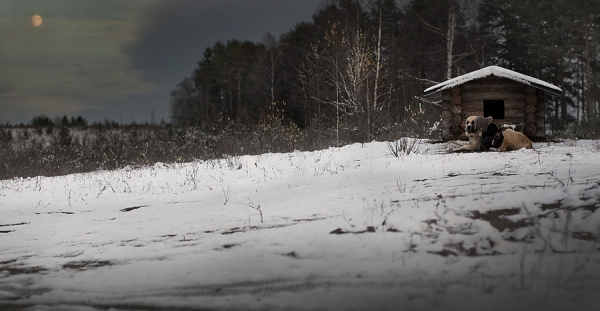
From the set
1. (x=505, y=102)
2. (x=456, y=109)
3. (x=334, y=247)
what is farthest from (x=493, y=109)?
(x=334, y=247)

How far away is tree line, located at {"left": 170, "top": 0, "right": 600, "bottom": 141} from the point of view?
18000 millimetres

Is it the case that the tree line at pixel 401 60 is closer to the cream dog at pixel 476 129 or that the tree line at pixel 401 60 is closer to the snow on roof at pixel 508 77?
the snow on roof at pixel 508 77

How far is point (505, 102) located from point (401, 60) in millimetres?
11300

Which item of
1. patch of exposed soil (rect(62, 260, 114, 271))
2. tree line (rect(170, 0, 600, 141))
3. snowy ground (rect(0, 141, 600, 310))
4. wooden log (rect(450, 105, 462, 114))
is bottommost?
patch of exposed soil (rect(62, 260, 114, 271))

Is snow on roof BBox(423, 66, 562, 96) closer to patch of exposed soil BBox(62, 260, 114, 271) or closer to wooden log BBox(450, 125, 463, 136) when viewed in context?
wooden log BBox(450, 125, 463, 136)

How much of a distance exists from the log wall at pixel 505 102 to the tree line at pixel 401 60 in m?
2.34

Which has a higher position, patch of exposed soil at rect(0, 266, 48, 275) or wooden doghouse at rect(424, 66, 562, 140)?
wooden doghouse at rect(424, 66, 562, 140)

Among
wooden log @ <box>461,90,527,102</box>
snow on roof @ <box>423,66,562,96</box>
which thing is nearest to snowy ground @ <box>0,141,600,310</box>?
snow on roof @ <box>423,66,562,96</box>

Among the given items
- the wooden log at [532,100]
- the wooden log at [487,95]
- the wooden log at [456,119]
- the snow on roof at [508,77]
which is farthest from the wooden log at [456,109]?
the wooden log at [532,100]

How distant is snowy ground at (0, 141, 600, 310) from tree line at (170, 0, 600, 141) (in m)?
10.3

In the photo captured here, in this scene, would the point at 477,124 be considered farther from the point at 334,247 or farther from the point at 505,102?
the point at 334,247

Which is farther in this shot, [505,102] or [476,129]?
[505,102]

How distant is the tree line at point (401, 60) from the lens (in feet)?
59.1

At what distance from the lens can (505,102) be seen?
1394 centimetres
